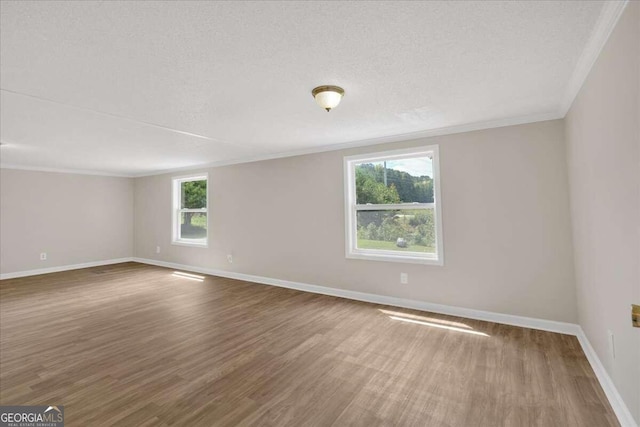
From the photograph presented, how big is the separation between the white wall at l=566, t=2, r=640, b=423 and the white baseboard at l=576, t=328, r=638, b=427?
0.18ft

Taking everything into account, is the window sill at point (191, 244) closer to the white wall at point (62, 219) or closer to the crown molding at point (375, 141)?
the crown molding at point (375, 141)

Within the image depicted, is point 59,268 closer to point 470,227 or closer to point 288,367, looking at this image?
point 288,367

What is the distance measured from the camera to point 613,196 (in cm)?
174

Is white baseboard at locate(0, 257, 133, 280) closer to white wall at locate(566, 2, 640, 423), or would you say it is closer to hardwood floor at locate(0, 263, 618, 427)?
hardwood floor at locate(0, 263, 618, 427)

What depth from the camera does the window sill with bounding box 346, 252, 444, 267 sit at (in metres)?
3.68

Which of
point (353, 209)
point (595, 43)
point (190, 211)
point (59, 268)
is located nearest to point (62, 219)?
point (59, 268)

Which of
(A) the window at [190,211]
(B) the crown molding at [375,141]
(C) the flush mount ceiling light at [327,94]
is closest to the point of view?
(C) the flush mount ceiling light at [327,94]

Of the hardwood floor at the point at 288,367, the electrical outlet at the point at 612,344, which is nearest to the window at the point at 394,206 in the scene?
the hardwood floor at the point at 288,367

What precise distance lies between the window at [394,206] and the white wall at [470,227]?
0.11 metres

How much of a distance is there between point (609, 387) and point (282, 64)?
3.12 meters

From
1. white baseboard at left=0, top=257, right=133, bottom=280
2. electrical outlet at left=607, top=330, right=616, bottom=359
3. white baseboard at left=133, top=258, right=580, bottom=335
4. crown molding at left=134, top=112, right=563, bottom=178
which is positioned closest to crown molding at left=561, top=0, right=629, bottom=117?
crown molding at left=134, top=112, right=563, bottom=178

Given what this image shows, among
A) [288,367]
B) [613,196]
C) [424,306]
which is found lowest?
[288,367]

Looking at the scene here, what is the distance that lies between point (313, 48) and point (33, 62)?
1872 millimetres

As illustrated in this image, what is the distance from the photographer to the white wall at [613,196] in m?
1.45
